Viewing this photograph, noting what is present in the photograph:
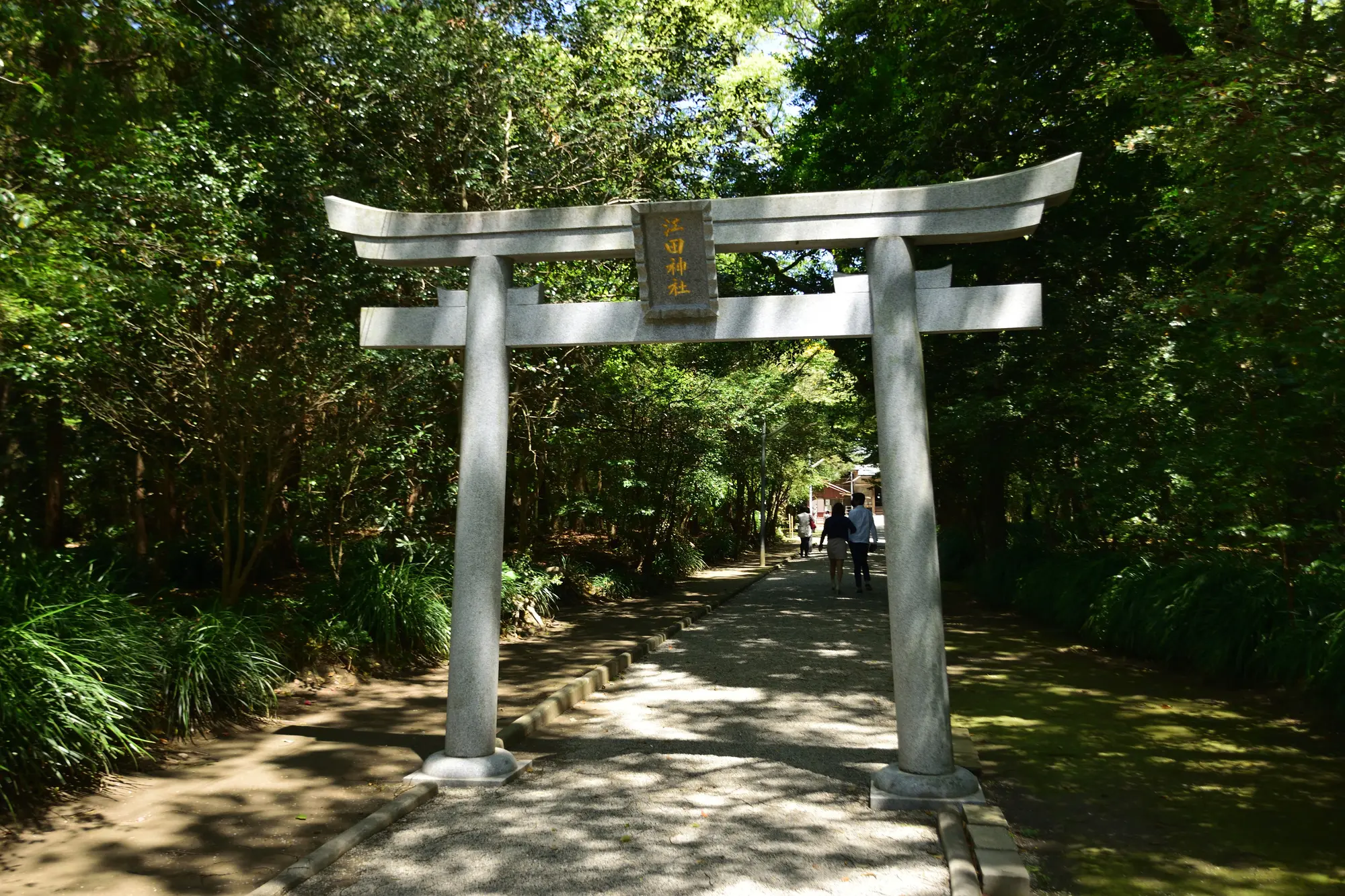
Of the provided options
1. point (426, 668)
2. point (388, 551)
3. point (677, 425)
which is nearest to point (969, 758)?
point (426, 668)

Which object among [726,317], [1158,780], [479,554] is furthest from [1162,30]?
[479,554]

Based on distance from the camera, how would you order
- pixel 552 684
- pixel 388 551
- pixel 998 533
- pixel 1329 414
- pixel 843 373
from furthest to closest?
pixel 843 373 → pixel 998 533 → pixel 388 551 → pixel 552 684 → pixel 1329 414

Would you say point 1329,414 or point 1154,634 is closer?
point 1329,414

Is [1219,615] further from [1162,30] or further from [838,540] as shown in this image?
[838,540]

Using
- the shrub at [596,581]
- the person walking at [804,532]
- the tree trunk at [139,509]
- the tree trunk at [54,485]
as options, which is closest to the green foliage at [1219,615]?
the shrub at [596,581]

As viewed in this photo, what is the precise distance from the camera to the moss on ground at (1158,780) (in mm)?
4484

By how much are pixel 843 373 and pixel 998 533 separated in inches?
189

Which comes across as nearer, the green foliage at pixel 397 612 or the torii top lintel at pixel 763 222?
the torii top lintel at pixel 763 222

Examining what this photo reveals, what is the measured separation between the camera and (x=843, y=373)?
64.2 ft

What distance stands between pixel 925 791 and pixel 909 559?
1411 millimetres

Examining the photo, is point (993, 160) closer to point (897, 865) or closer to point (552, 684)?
point (552, 684)

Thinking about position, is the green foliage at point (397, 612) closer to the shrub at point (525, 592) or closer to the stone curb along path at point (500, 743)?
the shrub at point (525, 592)

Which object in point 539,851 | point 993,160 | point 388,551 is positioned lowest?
point 539,851

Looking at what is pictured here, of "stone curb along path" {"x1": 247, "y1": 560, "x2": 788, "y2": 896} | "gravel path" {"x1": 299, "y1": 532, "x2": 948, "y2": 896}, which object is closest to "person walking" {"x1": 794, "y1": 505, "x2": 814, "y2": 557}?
"stone curb along path" {"x1": 247, "y1": 560, "x2": 788, "y2": 896}
